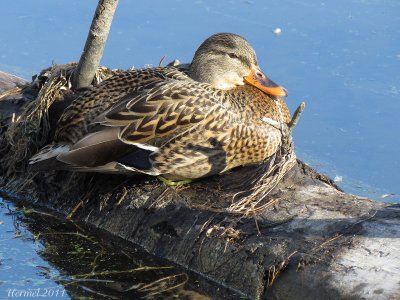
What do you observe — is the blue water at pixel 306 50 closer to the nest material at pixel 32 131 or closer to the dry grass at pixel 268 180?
the dry grass at pixel 268 180

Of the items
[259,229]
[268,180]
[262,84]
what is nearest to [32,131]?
[262,84]

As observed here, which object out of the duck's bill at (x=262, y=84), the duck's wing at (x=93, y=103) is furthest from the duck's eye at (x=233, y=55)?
the duck's wing at (x=93, y=103)

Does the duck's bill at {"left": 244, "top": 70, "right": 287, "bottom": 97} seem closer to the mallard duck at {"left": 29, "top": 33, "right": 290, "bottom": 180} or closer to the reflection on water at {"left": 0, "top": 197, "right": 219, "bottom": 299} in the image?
the mallard duck at {"left": 29, "top": 33, "right": 290, "bottom": 180}

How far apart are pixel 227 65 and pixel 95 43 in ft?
3.82

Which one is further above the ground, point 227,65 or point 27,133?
point 227,65

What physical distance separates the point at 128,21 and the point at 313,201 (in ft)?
15.1

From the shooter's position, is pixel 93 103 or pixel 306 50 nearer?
pixel 93 103

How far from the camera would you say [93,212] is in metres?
6.47

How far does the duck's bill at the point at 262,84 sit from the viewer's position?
6.63m

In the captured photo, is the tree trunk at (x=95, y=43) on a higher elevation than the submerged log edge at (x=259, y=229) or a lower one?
higher

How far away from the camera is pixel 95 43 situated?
714 centimetres

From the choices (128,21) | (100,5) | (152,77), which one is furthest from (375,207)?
(128,21)

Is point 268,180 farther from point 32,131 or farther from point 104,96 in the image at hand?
point 32,131

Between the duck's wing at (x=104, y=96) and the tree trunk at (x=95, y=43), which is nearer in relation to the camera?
the duck's wing at (x=104, y=96)
